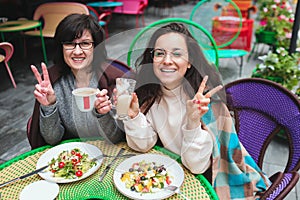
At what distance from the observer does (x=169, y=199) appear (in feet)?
3.28

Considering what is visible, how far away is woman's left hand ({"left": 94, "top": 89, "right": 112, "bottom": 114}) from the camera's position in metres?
1.13

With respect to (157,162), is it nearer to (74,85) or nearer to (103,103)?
(103,103)

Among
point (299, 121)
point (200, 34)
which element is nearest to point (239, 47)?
point (200, 34)

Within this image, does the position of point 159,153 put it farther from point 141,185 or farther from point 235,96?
point 235,96

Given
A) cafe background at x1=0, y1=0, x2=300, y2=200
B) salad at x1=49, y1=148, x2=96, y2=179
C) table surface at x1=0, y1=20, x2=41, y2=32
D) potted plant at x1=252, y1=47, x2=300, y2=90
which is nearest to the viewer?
salad at x1=49, y1=148, x2=96, y2=179

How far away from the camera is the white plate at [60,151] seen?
3.53 ft

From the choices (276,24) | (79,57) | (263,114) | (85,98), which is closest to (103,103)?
(85,98)

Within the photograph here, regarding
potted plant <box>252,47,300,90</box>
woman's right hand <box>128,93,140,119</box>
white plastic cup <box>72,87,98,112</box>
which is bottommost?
potted plant <box>252,47,300,90</box>

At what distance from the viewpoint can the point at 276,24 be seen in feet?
14.8

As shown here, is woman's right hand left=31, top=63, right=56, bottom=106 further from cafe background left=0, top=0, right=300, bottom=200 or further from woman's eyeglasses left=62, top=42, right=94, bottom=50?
cafe background left=0, top=0, right=300, bottom=200

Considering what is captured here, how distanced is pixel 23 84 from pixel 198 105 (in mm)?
3353

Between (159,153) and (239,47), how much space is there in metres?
4.38

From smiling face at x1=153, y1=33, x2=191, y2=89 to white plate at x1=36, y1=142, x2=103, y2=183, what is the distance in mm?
429

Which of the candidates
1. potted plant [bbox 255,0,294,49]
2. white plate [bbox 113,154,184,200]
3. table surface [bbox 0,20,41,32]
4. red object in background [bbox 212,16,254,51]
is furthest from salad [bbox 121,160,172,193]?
red object in background [bbox 212,16,254,51]
